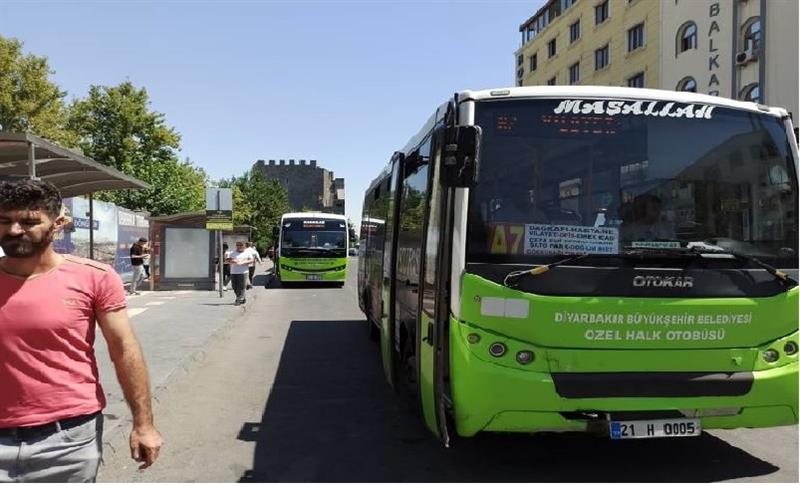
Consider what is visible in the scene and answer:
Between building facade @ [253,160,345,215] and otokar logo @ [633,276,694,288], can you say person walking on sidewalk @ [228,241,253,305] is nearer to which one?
otokar logo @ [633,276,694,288]

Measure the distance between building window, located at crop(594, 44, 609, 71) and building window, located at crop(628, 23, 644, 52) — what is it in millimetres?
2711

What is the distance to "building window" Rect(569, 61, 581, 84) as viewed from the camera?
4031 centimetres

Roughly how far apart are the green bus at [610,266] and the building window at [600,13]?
3634 centimetres

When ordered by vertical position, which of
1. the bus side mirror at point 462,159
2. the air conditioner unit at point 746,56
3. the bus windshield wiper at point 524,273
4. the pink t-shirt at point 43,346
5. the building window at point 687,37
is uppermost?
the building window at point 687,37

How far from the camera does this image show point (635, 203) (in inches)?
176

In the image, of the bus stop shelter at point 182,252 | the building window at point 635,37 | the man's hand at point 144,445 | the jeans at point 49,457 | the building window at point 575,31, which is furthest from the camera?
the building window at point 575,31

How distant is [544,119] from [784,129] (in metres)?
1.82

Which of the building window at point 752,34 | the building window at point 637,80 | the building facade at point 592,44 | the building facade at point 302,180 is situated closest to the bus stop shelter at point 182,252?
the building window at point 752,34

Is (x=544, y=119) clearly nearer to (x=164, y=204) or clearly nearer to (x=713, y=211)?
(x=713, y=211)

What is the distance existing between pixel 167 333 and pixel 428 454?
7522mm

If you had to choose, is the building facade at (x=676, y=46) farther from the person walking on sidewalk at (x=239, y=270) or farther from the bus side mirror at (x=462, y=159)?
the bus side mirror at (x=462, y=159)

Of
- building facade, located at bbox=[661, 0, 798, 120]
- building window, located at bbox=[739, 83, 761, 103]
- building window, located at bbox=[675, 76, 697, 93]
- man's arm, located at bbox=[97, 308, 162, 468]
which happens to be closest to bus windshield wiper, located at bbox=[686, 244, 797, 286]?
man's arm, located at bbox=[97, 308, 162, 468]

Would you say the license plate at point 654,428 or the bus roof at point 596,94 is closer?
the license plate at point 654,428

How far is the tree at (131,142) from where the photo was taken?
36562 mm
